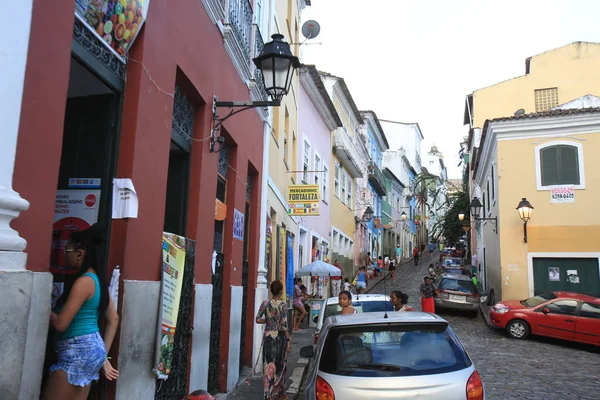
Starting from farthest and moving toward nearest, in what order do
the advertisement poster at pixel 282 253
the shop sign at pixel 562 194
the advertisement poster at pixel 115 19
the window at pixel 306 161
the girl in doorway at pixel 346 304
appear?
the window at pixel 306 161 → the shop sign at pixel 562 194 → the advertisement poster at pixel 282 253 → the girl in doorway at pixel 346 304 → the advertisement poster at pixel 115 19

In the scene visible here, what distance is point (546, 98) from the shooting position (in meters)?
28.0

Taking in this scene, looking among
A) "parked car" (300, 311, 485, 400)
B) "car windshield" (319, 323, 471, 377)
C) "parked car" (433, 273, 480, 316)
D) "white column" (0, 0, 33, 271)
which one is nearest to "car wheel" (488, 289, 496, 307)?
"parked car" (433, 273, 480, 316)

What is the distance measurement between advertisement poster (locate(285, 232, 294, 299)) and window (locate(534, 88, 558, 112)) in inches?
726

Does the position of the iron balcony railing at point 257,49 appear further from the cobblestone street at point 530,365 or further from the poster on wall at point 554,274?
the poster on wall at point 554,274

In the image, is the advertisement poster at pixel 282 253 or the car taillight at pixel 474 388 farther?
the advertisement poster at pixel 282 253

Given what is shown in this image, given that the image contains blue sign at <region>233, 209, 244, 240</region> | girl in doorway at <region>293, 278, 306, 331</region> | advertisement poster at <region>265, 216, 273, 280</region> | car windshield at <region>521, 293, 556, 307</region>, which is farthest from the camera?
girl in doorway at <region>293, 278, 306, 331</region>

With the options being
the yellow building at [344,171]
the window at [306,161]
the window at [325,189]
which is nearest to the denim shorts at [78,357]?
the window at [306,161]

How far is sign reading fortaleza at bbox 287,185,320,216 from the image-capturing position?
51.0ft

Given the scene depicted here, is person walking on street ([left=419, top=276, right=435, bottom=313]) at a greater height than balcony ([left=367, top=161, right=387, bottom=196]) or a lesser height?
lesser

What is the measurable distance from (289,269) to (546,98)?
19534 mm

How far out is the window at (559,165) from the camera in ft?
62.2

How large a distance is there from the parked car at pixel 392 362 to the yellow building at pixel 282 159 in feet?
25.2

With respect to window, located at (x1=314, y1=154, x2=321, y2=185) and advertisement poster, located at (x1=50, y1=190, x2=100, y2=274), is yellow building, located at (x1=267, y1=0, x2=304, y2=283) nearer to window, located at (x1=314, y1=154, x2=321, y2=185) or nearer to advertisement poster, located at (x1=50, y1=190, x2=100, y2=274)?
window, located at (x1=314, y1=154, x2=321, y2=185)

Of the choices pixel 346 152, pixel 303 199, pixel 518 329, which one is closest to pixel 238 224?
pixel 303 199
